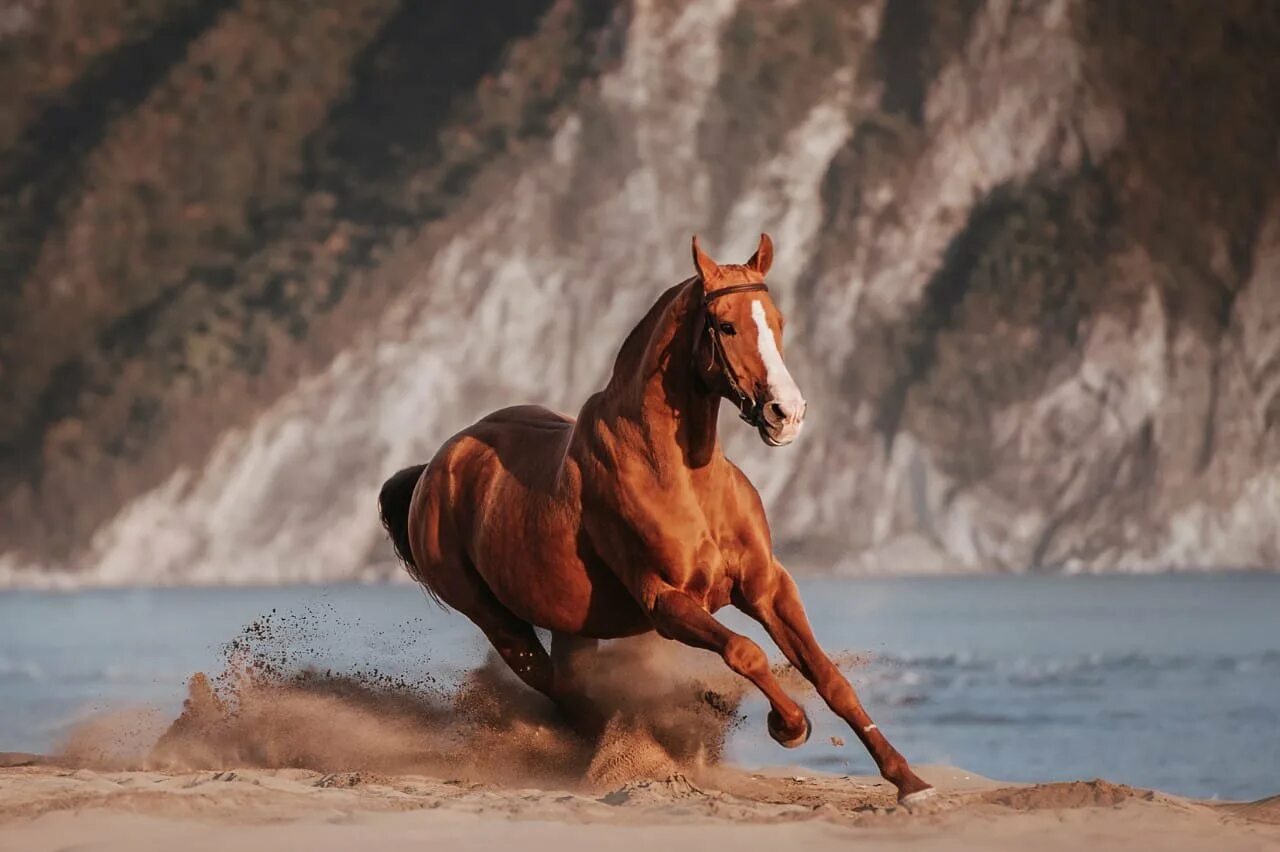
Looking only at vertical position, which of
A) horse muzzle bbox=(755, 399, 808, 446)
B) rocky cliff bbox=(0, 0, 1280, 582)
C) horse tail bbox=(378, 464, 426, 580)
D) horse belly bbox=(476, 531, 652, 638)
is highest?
rocky cliff bbox=(0, 0, 1280, 582)

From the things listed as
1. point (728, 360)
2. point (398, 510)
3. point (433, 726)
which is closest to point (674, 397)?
point (728, 360)

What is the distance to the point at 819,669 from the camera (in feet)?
23.2

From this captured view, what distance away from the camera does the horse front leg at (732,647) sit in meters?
6.82

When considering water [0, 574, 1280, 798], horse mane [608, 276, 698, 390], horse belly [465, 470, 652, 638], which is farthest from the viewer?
water [0, 574, 1280, 798]

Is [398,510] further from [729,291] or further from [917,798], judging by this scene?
[917,798]

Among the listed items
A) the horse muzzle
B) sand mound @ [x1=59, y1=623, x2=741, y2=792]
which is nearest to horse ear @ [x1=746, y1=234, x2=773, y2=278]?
the horse muzzle

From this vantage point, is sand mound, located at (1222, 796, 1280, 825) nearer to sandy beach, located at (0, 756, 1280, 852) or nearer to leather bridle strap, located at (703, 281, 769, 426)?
sandy beach, located at (0, 756, 1280, 852)

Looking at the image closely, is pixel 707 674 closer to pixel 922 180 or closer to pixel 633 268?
pixel 633 268

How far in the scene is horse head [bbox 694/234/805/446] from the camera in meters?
6.66

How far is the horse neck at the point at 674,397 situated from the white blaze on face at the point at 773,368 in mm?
347

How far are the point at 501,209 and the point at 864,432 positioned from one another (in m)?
12.4

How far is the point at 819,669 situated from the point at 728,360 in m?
1.19

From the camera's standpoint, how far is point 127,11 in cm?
6894

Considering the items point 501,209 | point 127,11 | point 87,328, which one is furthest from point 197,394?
point 127,11
